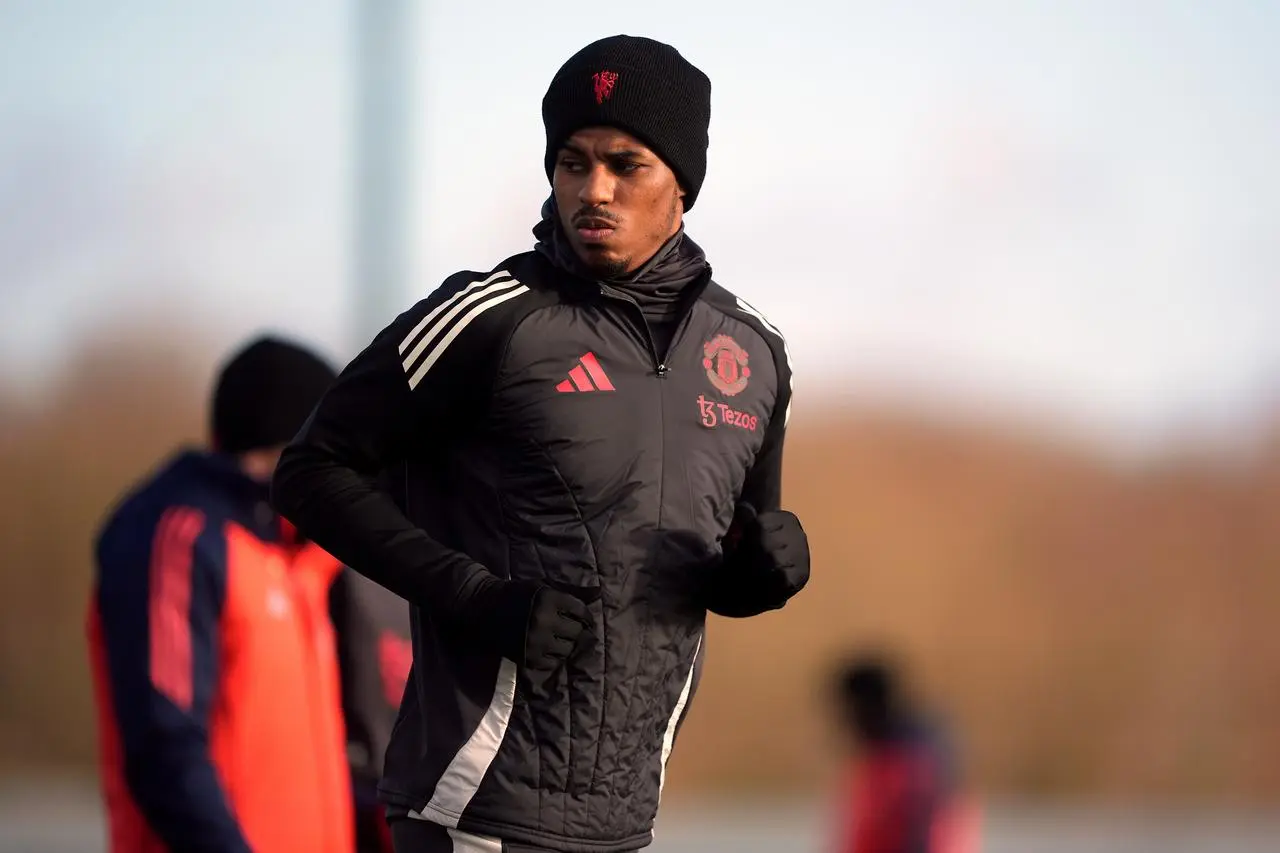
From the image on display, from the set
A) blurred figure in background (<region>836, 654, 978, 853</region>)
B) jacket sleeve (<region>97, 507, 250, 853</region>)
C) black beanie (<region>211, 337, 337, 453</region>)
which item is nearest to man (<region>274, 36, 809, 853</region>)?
jacket sleeve (<region>97, 507, 250, 853</region>)

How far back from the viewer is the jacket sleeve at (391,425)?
8.59ft

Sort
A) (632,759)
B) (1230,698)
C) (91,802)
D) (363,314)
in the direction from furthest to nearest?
(1230,698)
(91,802)
(363,314)
(632,759)

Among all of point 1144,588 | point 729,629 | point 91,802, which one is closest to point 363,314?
point 91,802

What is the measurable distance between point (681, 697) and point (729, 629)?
14.1 metres

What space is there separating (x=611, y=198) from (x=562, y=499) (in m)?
0.42

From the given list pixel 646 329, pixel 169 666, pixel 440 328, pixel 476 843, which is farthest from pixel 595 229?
pixel 169 666

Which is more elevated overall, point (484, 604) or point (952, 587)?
point (484, 604)

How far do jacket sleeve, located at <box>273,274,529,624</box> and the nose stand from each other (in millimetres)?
152

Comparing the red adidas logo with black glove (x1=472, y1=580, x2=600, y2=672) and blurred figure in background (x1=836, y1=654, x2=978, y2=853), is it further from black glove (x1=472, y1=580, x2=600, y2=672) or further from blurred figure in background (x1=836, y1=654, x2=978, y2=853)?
blurred figure in background (x1=836, y1=654, x2=978, y2=853)

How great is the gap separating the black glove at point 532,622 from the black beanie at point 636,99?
65 cm

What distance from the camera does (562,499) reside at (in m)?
2.62

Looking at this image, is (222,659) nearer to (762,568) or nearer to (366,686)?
(366,686)

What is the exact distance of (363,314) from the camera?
10.6 metres

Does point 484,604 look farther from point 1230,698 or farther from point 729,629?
point 1230,698
